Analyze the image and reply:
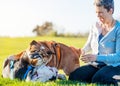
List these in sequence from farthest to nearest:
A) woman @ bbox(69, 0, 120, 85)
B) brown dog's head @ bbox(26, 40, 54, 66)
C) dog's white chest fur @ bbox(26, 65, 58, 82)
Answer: brown dog's head @ bbox(26, 40, 54, 66)
dog's white chest fur @ bbox(26, 65, 58, 82)
woman @ bbox(69, 0, 120, 85)

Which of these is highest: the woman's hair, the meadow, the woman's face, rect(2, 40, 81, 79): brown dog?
A: the woman's hair

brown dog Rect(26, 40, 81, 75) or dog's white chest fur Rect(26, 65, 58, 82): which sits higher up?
brown dog Rect(26, 40, 81, 75)

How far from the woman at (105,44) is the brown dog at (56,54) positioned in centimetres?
75

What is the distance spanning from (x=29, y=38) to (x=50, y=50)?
34.9ft

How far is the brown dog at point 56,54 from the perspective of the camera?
7.75 metres

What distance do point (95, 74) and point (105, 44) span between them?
479 millimetres

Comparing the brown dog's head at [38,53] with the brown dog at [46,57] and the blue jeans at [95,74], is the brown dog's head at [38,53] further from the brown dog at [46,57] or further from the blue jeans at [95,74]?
the blue jeans at [95,74]

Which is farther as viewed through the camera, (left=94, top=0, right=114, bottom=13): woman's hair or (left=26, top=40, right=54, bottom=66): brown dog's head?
(left=26, top=40, right=54, bottom=66): brown dog's head

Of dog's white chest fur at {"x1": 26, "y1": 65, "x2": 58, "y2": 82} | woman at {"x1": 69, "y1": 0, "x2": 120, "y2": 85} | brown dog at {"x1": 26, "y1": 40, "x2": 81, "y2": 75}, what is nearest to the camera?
woman at {"x1": 69, "y1": 0, "x2": 120, "y2": 85}

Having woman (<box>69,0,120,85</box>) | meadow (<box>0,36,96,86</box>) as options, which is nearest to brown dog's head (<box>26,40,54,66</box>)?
meadow (<box>0,36,96,86</box>)

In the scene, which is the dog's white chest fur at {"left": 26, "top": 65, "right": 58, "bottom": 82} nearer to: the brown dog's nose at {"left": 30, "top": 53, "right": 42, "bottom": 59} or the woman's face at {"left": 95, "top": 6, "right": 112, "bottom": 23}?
the brown dog's nose at {"left": 30, "top": 53, "right": 42, "bottom": 59}

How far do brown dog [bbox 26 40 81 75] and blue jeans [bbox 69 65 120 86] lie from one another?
0.45 m

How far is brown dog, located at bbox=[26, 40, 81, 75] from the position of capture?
775 cm

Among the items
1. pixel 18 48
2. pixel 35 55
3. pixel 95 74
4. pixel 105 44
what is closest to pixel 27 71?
pixel 35 55
